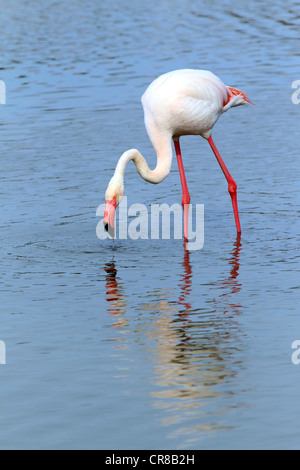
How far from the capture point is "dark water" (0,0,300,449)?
5879 mm

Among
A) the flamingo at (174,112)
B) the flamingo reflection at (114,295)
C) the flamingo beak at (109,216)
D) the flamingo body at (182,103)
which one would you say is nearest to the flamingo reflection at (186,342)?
the flamingo reflection at (114,295)

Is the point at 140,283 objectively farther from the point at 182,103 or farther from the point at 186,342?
the point at 182,103

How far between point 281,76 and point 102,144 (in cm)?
535

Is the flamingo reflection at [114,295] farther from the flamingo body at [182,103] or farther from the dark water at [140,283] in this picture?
the flamingo body at [182,103]

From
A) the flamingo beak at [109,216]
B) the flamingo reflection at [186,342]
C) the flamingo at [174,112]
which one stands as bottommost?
the flamingo reflection at [186,342]

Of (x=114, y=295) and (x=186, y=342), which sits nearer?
(x=186, y=342)

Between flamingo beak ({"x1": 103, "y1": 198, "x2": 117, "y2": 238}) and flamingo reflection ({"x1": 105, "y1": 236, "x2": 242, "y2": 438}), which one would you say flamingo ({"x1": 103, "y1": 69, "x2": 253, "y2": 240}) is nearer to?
flamingo beak ({"x1": 103, "y1": 198, "x2": 117, "y2": 238})

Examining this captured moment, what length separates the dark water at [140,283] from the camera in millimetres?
5879

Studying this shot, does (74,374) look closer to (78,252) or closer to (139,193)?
(78,252)

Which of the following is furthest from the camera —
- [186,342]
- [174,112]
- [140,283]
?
[174,112]

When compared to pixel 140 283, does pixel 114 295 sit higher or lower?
lower

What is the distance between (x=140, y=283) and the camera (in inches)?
342

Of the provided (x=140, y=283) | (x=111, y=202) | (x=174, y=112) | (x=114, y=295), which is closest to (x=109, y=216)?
(x=111, y=202)

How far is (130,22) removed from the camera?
2756cm
